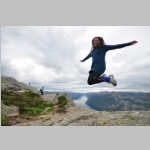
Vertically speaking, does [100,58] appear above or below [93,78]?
above

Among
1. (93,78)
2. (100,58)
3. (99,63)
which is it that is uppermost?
(100,58)

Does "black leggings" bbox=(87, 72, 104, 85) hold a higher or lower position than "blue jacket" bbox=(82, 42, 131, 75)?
lower

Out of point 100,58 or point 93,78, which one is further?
point 100,58

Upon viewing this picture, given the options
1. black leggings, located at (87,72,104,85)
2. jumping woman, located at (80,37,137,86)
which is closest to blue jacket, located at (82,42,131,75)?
jumping woman, located at (80,37,137,86)

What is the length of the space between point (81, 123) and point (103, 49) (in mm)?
4686

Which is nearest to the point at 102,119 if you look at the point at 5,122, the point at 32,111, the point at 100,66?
the point at 100,66

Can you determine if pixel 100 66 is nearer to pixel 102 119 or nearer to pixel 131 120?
pixel 102 119

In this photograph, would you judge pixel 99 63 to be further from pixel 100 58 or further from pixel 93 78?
pixel 93 78

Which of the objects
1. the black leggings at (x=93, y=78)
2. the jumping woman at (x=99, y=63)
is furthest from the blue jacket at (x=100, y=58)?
the black leggings at (x=93, y=78)

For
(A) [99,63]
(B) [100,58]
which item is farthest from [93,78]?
(B) [100,58]

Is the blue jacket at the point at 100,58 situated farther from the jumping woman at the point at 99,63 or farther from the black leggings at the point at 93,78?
the black leggings at the point at 93,78

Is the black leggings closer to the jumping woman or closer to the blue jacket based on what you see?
the jumping woman

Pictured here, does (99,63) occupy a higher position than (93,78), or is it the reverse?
(99,63)

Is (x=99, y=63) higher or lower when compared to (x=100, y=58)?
lower
